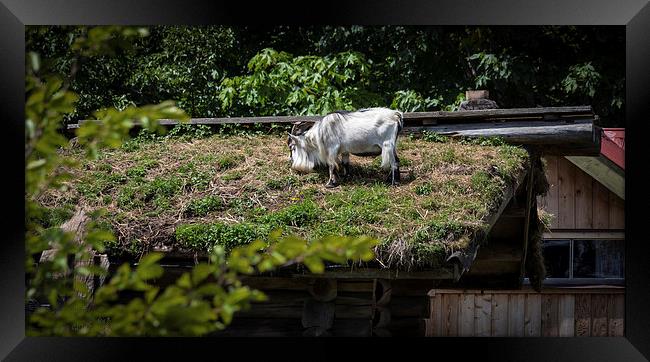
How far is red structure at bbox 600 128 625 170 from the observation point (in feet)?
30.0

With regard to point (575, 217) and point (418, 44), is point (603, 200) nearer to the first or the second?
point (575, 217)

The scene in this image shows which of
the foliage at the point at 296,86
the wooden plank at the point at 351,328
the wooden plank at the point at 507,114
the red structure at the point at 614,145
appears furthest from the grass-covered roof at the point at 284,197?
the foliage at the point at 296,86

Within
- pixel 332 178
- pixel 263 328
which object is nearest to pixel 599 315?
pixel 332 178

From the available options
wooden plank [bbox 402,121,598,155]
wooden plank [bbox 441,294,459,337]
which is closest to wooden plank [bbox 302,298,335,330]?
wooden plank [bbox 402,121,598,155]

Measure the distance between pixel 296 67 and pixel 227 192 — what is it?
3734 mm

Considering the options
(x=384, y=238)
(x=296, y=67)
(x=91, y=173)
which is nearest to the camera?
(x=384, y=238)

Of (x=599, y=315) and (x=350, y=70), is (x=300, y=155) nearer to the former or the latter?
(x=350, y=70)

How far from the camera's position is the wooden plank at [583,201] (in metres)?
9.93

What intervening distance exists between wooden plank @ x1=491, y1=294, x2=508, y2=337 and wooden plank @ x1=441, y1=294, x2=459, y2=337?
436 mm

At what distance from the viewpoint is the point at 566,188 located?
33.8 feet

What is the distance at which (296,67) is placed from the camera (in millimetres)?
10500

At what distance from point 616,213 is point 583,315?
126 centimetres
